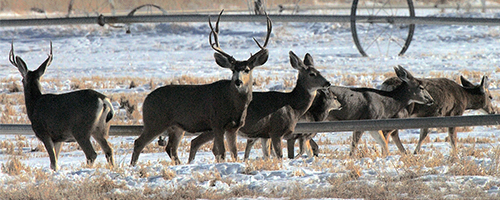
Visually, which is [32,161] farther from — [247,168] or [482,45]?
[482,45]

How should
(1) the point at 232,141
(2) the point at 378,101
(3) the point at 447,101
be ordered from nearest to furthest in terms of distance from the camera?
(1) the point at 232,141 < (2) the point at 378,101 < (3) the point at 447,101

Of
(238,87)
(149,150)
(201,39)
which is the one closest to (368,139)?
(149,150)

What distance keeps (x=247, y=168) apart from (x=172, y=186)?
897 mm

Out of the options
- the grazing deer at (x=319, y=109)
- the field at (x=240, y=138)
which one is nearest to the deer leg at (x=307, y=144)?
the grazing deer at (x=319, y=109)

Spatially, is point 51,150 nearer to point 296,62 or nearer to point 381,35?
point 296,62

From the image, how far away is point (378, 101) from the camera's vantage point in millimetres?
10852

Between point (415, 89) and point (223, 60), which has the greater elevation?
point (223, 60)

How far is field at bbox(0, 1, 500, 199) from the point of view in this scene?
6.70 metres

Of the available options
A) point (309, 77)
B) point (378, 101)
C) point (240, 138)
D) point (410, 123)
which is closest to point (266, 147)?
point (309, 77)

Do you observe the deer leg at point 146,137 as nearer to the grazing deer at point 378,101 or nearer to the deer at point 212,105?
the deer at point 212,105

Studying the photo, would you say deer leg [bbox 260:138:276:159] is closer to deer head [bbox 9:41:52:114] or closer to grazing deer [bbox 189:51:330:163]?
grazing deer [bbox 189:51:330:163]

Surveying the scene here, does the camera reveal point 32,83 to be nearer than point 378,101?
Yes

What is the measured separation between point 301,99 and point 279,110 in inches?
13.7

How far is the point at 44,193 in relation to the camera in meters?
6.53
